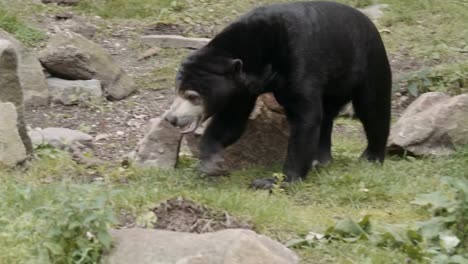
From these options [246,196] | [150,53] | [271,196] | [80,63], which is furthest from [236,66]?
[150,53]

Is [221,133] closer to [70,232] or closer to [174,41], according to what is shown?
[70,232]

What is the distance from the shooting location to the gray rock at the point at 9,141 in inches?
243

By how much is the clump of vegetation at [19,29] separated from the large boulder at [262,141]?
14.3 feet

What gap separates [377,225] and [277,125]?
6.92ft

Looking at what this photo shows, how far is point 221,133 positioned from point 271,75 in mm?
539

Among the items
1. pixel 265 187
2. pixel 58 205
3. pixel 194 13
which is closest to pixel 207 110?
pixel 265 187

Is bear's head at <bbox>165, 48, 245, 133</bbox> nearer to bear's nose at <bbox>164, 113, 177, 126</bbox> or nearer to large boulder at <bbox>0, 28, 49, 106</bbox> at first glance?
bear's nose at <bbox>164, 113, 177, 126</bbox>

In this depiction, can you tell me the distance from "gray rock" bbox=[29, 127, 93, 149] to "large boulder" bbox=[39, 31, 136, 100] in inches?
70.4

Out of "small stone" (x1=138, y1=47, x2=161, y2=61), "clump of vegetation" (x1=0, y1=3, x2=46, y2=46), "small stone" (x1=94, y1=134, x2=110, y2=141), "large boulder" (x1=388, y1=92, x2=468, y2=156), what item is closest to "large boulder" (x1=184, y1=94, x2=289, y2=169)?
"large boulder" (x1=388, y1=92, x2=468, y2=156)

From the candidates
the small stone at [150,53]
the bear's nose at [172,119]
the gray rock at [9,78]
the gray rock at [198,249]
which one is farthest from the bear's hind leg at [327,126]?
the small stone at [150,53]

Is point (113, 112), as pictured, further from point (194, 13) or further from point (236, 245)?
point (236, 245)

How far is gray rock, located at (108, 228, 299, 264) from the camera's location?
409 cm

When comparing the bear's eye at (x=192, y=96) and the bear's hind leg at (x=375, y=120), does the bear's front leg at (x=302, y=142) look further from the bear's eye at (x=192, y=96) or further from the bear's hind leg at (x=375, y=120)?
the bear's hind leg at (x=375, y=120)

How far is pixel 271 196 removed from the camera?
584 cm
